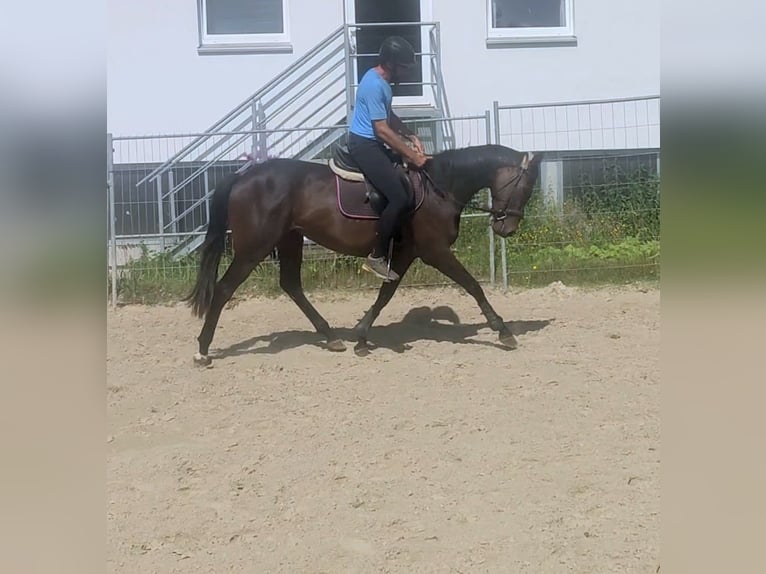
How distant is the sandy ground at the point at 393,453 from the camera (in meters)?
3.30

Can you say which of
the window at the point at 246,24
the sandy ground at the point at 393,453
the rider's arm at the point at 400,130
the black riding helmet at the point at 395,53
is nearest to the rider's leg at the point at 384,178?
the rider's arm at the point at 400,130

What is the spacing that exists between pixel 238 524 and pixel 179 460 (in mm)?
962

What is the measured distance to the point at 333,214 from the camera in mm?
6672

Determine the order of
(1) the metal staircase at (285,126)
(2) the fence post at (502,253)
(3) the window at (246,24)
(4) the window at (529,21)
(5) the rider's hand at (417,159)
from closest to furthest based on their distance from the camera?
(5) the rider's hand at (417,159) < (2) the fence post at (502,253) < (1) the metal staircase at (285,126) < (3) the window at (246,24) < (4) the window at (529,21)

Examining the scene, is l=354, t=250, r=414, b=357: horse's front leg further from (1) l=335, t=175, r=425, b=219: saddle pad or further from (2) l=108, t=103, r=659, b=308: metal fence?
(2) l=108, t=103, r=659, b=308: metal fence

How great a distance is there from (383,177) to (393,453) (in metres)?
2.77

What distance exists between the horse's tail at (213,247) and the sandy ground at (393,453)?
53 centimetres

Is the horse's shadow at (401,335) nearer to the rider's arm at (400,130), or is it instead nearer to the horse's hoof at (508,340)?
the horse's hoof at (508,340)

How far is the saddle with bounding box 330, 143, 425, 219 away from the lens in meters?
6.57

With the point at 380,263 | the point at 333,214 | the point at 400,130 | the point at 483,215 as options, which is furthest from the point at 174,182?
the point at 380,263

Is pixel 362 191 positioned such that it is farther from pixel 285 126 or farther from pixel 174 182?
pixel 285 126

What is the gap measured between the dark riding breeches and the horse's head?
2.75ft
